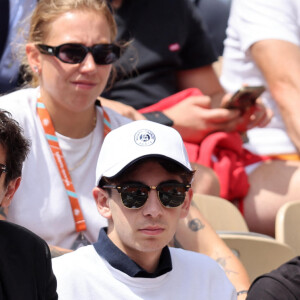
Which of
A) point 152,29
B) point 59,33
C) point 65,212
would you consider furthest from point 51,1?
point 152,29

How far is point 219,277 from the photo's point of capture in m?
2.33

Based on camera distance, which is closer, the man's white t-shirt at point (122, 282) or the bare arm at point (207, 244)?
the man's white t-shirt at point (122, 282)

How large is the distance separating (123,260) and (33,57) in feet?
4.01

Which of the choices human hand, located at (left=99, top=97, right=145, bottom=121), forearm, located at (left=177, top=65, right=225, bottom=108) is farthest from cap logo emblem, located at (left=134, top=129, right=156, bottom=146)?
forearm, located at (left=177, top=65, right=225, bottom=108)

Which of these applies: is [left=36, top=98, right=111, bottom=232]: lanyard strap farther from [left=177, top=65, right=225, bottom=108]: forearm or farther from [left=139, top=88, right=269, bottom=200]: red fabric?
[left=177, top=65, right=225, bottom=108]: forearm

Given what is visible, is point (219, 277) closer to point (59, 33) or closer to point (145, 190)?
point (145, 190)

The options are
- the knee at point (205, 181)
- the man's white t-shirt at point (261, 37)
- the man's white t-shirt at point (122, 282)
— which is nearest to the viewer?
the man's white t-shirt at point (122, 282)

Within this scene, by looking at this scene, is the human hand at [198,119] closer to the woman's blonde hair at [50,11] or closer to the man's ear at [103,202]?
the woman's blonde hair at [50,11]

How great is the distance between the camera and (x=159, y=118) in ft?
12.1

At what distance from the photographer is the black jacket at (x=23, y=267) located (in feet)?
5.87

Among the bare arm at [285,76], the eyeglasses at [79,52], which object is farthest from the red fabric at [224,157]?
the eyeglasses at [79,52]

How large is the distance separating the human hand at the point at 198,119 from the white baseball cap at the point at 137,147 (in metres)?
1.53

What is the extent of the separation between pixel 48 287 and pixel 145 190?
410 mm

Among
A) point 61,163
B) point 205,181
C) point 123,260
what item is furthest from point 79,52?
point 123,260
